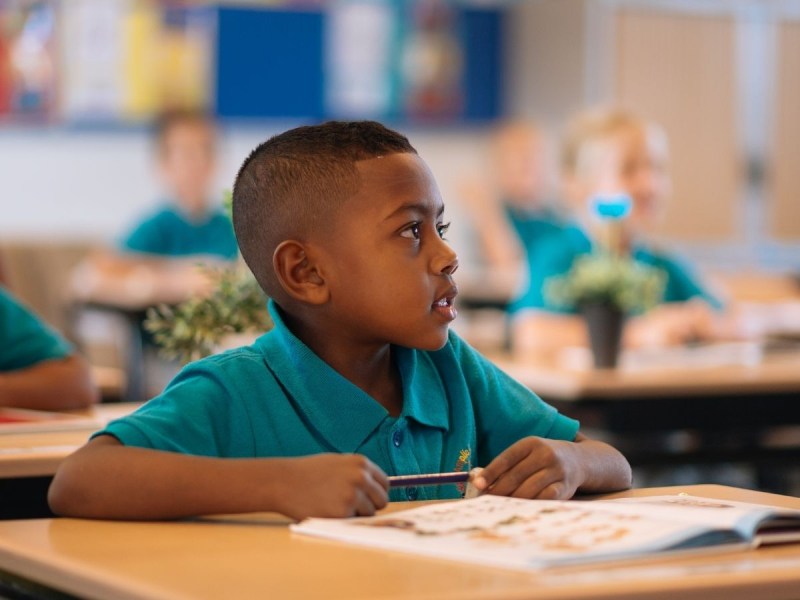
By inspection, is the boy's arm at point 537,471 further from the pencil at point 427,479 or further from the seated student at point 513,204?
the seated student at point 513,204

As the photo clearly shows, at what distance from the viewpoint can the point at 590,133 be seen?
155 inches

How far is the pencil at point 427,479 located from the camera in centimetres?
141

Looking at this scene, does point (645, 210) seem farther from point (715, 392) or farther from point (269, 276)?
point (269, 276)

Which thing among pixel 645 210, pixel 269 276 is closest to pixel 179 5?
pixel 645 210

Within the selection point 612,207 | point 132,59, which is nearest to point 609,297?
point 612,207

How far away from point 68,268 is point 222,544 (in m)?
4.65

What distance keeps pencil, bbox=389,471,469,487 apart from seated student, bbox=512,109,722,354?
2231 millimetres

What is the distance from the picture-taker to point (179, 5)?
7.27 m

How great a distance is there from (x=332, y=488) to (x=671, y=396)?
193 cm

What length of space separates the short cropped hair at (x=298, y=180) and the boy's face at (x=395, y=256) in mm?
18

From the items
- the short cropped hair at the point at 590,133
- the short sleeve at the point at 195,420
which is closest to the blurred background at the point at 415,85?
the short cropped hair at the point at 590,133

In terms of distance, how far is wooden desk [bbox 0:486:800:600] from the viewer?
1021 millimetres

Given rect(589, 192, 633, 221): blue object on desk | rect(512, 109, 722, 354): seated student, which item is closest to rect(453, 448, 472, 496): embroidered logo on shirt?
rect(589, 192, 633, 221): blue object on desk

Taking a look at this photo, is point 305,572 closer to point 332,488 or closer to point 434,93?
point 332,488
